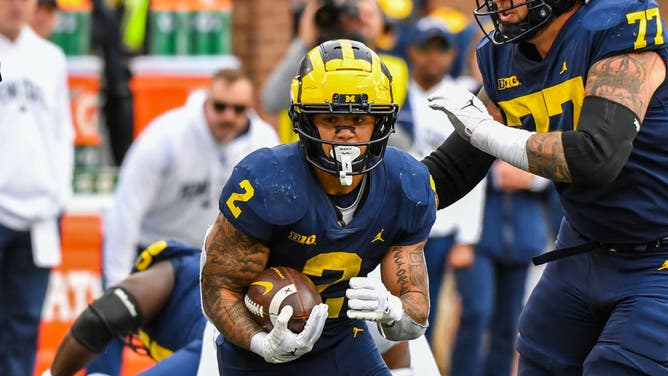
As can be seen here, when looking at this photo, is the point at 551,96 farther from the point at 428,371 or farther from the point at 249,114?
the point at 249,114

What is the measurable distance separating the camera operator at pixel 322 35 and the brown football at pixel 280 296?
2741 mm

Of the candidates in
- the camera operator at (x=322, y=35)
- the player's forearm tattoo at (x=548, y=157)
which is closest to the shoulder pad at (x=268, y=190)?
the player's forearm tattoo at (x=548, y=157)

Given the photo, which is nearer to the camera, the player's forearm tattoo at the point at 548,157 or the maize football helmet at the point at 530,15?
the player's forearm tattoo at the point at 548,157

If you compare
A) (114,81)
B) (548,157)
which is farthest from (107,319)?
(114,81)

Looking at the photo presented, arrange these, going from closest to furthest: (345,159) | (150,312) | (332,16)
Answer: (345,159) < (150,312) < (332,16)

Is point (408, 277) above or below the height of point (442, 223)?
above

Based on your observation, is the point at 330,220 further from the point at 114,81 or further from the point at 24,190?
the point at 114,81

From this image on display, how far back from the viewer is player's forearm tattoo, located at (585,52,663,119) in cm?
420

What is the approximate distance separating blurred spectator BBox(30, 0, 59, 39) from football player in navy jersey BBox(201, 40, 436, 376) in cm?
368

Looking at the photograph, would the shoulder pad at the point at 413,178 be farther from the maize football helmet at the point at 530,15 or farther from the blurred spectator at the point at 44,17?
the blurred spectator at the point at 44,17

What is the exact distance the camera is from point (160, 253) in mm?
5777

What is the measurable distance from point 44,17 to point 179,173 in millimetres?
1436

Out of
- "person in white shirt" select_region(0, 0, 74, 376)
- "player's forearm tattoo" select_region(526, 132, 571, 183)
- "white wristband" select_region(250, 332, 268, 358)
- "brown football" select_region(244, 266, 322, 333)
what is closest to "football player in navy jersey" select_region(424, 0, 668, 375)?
"player's forearm tattoo" select_region(526, 132, 571, 183)

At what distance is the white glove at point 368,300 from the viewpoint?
13.1ft
